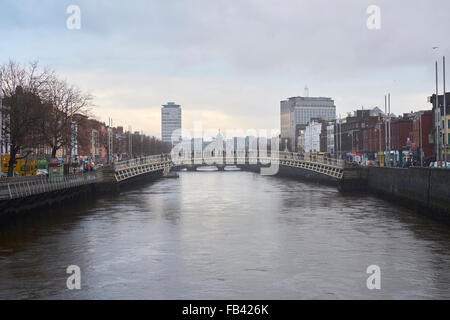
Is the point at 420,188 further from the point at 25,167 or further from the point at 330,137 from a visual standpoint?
the point at 330,137

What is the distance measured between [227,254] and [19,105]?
99.8 ft

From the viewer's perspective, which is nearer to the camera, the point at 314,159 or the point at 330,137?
the point at 314,159

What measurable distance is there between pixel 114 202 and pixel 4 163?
1421 cm

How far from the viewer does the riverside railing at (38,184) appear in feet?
110

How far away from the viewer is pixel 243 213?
136ft

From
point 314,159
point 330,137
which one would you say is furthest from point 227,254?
point 330,137

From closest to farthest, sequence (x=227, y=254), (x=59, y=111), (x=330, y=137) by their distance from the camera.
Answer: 1. (x=227, y=254)
2. (x=59, y=111)
3. (x=330, y=137)

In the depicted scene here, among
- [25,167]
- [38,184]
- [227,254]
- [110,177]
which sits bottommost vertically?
[227,254]

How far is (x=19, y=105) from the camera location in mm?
48406

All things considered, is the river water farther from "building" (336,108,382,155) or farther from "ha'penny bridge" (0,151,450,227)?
"building" (336,108,382,155)

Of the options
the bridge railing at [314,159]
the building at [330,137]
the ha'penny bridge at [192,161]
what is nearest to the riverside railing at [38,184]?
the ha'penny bridge at [192,161]

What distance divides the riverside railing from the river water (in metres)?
1.86

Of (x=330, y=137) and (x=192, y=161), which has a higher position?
(x=330, y=137)
